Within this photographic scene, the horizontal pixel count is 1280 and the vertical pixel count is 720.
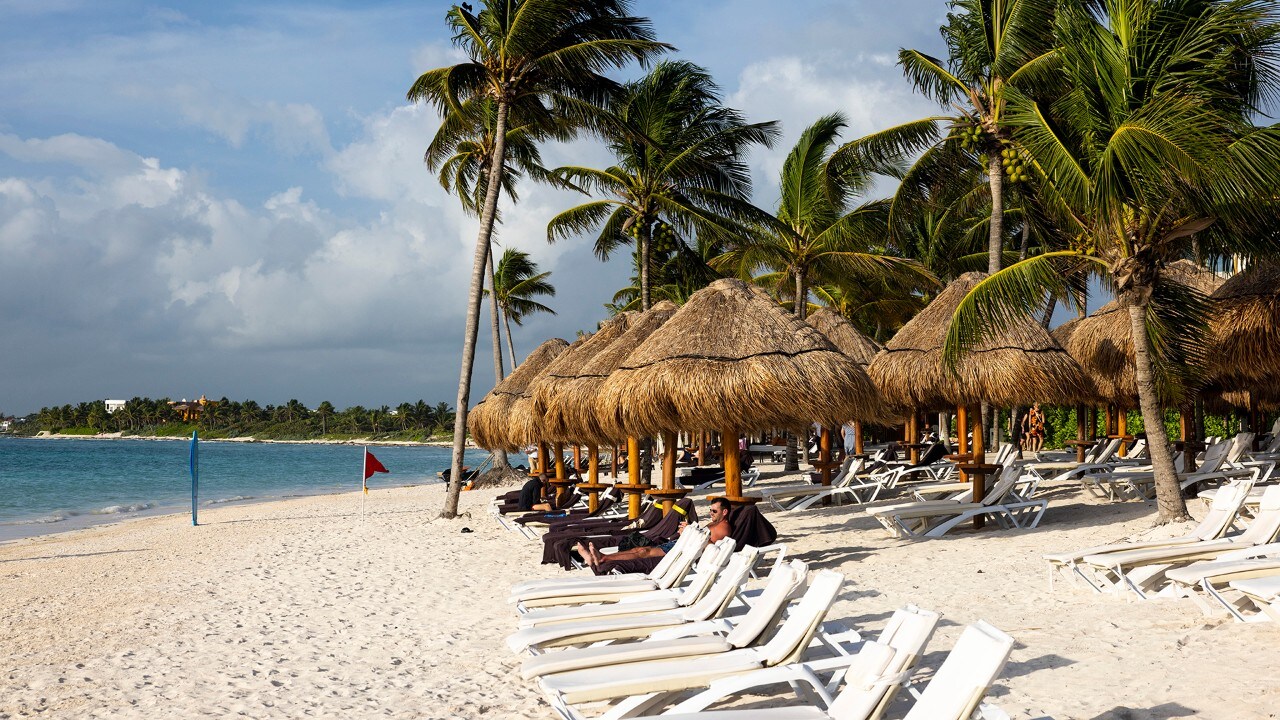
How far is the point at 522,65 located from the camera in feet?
46.5

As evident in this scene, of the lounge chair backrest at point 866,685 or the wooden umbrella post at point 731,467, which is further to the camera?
the wooden umbrella post at point 731,467

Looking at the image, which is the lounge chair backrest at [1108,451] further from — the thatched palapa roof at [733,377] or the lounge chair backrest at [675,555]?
the lounge chair backrest at [675,555]

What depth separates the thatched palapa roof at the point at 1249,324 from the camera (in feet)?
35.6

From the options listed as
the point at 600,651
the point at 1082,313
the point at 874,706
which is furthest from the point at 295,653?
the point at 1082,313

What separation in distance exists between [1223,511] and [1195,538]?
28 cm

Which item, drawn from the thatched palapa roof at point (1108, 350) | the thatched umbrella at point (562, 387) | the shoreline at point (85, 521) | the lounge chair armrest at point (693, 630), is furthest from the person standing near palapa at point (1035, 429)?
the lounge chair armrest at point (693, 630)

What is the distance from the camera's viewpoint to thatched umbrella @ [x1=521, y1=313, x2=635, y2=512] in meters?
12.1

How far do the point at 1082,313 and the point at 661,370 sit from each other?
17799 mm

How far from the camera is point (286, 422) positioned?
128 metres

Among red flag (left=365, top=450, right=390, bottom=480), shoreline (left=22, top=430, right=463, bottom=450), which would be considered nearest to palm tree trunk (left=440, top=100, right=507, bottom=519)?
red flag (left=365, top=450, right=390, bottom=480)

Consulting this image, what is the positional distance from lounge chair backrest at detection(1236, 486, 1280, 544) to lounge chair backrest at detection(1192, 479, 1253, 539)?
0.28 m

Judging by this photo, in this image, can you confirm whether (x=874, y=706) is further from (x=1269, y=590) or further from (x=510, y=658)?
(x=510, y=658)

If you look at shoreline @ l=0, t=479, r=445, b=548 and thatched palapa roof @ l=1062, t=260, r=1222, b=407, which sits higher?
thatched palapa roof @ l=1062, t=260, r=1222, b=407

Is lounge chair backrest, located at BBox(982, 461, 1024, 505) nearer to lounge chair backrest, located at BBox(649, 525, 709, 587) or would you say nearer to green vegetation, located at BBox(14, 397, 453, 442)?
lounge chair backrest, located at BBox(649, 525, 709, 587)
